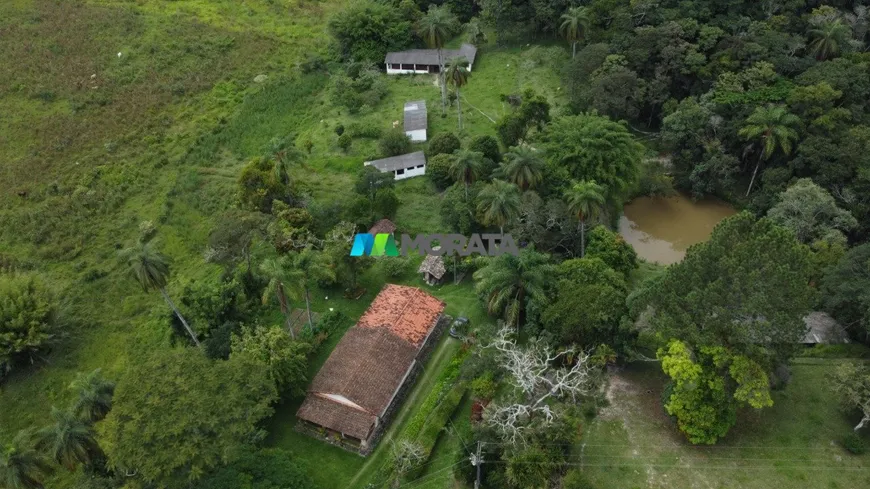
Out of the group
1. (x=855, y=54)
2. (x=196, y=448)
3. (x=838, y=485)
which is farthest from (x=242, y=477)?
(x=855, y=54)

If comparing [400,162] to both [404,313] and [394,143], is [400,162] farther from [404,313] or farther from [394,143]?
[404,313]

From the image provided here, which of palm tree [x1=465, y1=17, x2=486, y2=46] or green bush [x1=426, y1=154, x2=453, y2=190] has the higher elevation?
palm tree [x1=465, y1=17, x2=486, y2=46]

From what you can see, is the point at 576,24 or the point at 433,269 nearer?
the point at 433,269

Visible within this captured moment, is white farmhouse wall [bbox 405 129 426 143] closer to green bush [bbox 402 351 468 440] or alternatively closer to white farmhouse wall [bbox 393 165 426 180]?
white farmhouse wall [bbox 393 165 426 180]

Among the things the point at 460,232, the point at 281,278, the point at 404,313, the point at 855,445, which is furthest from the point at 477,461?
the point at 460,232

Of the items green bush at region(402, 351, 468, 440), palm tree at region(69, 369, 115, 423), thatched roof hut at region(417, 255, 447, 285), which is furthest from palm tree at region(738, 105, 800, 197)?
palm tree at region(69, 369, 115, 423)

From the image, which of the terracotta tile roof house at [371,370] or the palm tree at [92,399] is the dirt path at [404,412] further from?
the palm tree at [92,399]
